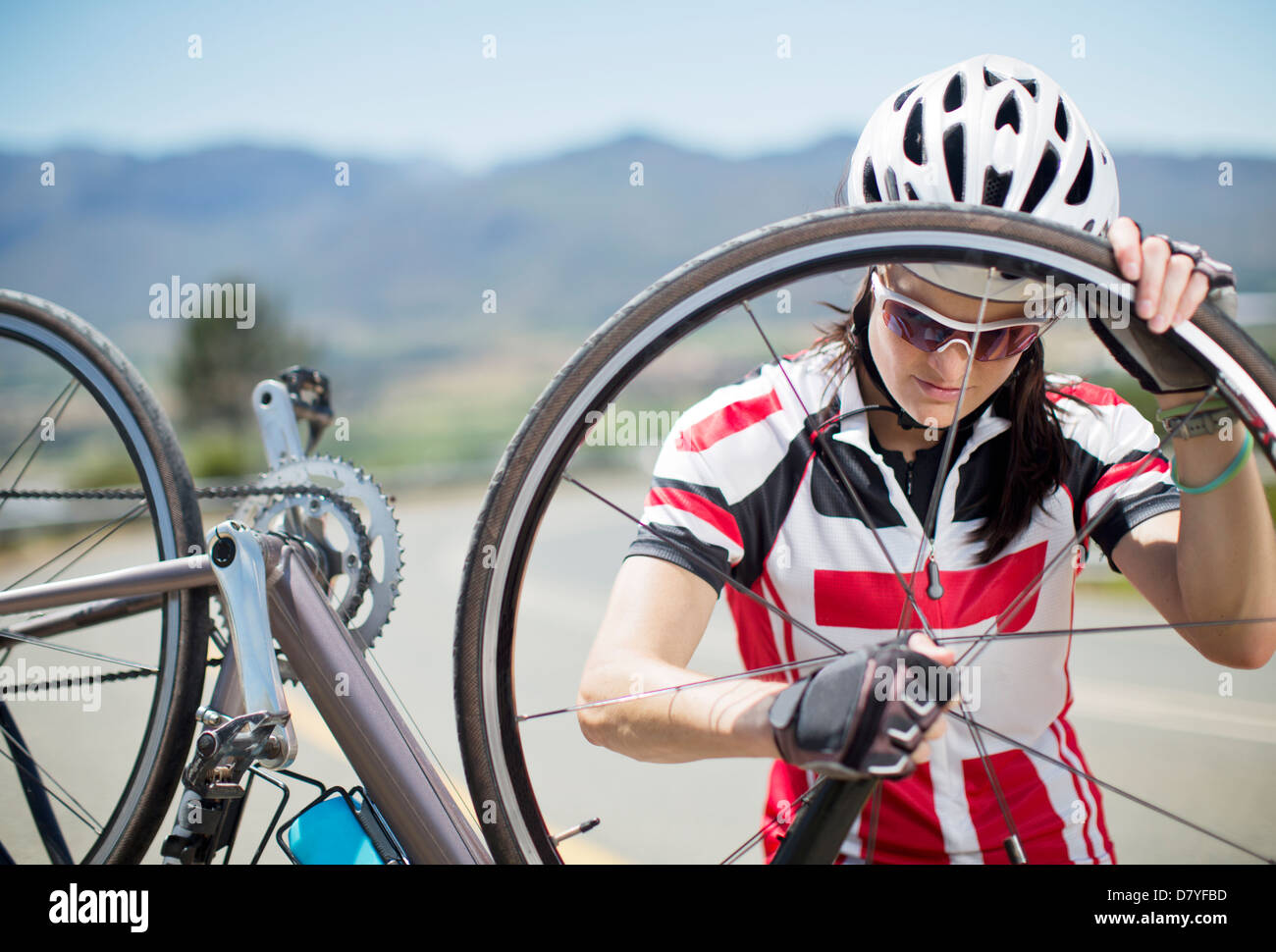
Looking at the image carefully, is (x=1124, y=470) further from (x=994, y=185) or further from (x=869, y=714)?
(x=869, y=714)

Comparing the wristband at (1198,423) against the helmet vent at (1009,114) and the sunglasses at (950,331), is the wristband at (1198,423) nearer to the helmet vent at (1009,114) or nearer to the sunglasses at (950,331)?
the sunglasses at (950,331)

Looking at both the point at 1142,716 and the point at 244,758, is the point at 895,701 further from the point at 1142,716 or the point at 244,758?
the point at 1142,716

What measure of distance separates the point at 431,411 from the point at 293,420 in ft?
336

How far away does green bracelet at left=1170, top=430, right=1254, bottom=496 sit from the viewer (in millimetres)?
1170

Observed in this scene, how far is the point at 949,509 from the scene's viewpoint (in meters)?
1.56

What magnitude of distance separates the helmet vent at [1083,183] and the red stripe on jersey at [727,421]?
59 cm

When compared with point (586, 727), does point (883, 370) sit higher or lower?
higher

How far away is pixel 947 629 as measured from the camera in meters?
1.52

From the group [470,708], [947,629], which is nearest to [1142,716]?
[947,629]

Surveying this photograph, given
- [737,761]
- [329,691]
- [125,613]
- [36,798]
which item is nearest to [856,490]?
[329,691]

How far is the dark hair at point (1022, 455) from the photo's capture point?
154cm

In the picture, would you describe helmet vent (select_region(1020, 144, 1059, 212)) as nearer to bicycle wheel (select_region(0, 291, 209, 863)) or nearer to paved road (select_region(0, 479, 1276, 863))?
bicycle wheel (select_region(0, 291, 209, 863))

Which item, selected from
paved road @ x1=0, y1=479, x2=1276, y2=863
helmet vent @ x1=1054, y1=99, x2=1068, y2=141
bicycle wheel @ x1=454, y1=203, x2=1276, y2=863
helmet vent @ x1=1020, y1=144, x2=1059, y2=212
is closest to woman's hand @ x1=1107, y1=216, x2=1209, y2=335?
bicycle wheel @ x1=454, y1=203, x2=1276, y2=863

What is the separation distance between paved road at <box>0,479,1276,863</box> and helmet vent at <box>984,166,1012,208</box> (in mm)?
2267
